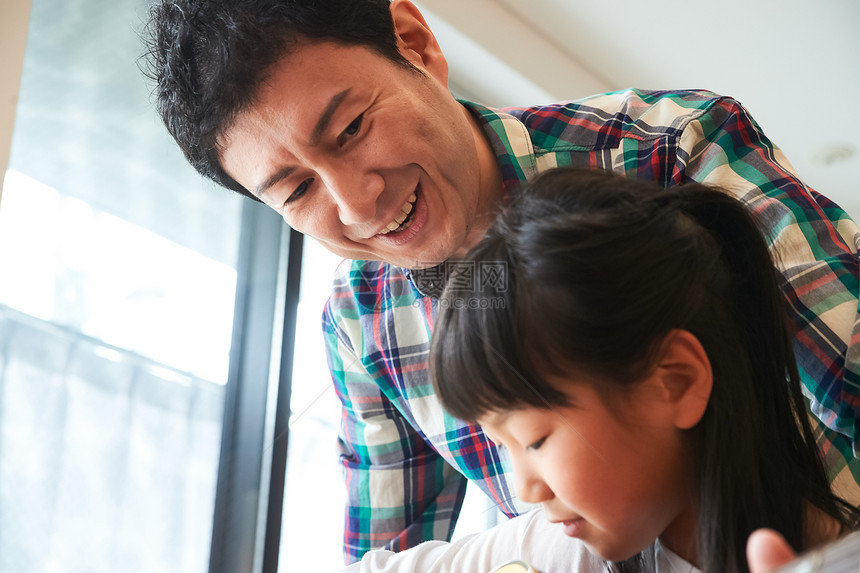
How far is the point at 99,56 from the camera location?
114 cm

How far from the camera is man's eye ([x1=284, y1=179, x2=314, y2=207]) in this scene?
0.71 m

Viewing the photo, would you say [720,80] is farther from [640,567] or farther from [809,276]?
[640,567]

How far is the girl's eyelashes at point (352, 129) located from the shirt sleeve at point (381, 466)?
0.95 feet

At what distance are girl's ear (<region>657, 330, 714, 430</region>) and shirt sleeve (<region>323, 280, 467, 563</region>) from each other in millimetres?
412

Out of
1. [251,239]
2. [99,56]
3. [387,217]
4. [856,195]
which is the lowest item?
[387,217]

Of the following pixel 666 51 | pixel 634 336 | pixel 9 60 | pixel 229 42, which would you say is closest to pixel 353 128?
pixel 229 42

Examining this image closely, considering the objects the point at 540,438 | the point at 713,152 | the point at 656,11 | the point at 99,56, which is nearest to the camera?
the point at 540,438

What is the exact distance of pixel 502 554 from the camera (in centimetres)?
53

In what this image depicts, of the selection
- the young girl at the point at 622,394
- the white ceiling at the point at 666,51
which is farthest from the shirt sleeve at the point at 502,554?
the white ceiling at the point at 666,51

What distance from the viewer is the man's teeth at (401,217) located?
2.36ft

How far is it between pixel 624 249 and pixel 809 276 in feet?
0.62

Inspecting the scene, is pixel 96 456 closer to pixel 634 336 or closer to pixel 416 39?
pixel 416 39

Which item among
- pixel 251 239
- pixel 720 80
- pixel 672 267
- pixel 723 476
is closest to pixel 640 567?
pixel 723 476

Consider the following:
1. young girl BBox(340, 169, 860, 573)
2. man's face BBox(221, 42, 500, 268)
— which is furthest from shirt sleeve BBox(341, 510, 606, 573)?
man's face BBox(221, 42, 500, 268)
